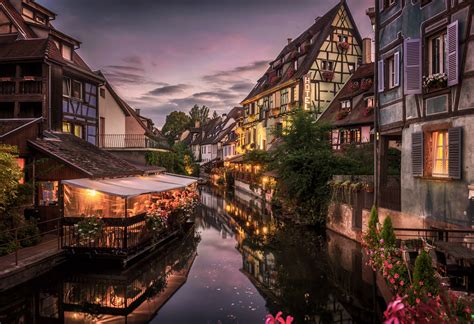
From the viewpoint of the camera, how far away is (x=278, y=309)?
9.72 metres

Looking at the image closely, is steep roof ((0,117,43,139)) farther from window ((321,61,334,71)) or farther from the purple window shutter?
window ((321,61,334,71))

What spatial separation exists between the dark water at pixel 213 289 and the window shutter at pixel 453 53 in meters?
6.22

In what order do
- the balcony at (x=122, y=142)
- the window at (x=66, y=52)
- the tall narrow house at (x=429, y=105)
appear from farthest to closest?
1. the balcony at (x=122, y=142)
2. the window at (x=66, y=52)
3. the tall narrow house at (x=429, y=105)

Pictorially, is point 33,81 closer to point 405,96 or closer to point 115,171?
point 115,171

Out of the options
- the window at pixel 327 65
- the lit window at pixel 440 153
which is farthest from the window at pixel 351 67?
the lit window at pixel 440 153

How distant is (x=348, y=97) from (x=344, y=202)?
11332 millimetres

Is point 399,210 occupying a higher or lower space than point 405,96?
lower

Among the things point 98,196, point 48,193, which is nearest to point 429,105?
point 98,196

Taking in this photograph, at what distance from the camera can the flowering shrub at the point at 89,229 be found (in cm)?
1236

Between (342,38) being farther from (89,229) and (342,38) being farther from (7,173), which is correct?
(7,173)

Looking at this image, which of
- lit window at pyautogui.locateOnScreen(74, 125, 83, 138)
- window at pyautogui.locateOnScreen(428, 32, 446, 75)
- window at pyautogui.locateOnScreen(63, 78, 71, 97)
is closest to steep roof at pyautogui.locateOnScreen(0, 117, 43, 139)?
window at pyautogui.locateOnScreen(63, 78, 71, 97)

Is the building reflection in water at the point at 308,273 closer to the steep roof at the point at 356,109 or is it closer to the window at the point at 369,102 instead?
the steep roof at the point at 356,109

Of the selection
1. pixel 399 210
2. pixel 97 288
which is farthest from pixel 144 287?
pixel 399 210

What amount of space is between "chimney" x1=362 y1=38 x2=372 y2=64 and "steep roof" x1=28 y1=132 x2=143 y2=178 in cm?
2166
